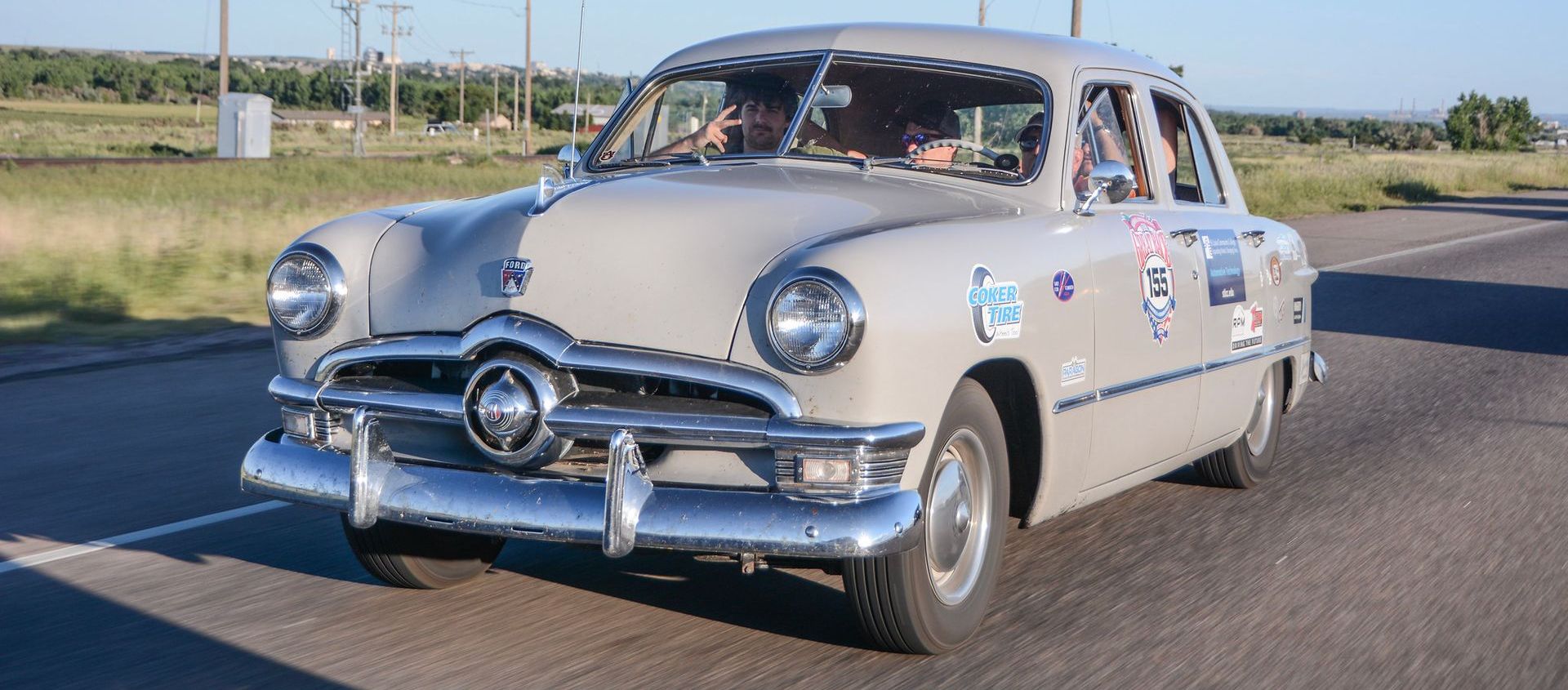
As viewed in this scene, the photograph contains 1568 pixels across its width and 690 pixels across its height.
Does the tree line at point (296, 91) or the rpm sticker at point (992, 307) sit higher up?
the tree line at point (296, 91)

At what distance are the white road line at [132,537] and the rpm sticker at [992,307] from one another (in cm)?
252

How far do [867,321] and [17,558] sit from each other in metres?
2.96

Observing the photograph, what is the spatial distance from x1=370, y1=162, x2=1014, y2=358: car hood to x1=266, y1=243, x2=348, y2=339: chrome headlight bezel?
89 mm

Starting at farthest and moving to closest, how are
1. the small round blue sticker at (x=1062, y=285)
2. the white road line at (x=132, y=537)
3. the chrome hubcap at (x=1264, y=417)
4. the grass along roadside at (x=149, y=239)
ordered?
the grass along roadside at (x=149, y=239)
the chrome hubcap at (x=1264, y=417)
the white road line at (x=132, y=537)
the small round blue sticker at (x=1062, y=285)

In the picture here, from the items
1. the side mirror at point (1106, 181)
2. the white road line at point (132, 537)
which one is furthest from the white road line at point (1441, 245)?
the white road line at point (132, 537)

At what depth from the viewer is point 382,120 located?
103m

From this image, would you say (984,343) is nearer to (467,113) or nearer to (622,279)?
(622,279)

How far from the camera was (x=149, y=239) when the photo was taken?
16297 millimetres

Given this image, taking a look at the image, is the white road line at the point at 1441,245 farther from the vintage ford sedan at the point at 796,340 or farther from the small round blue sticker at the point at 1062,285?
the small round blue sticker at the point at 1062,285

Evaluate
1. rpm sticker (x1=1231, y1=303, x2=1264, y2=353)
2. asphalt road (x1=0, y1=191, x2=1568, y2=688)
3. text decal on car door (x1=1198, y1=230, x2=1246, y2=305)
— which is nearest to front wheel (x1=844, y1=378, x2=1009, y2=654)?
asphalt road (x1=0, y1=191, x2=1568, y2=688)

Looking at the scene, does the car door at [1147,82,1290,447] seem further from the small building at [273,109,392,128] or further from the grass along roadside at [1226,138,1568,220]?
the small building at [273,109,392,128]

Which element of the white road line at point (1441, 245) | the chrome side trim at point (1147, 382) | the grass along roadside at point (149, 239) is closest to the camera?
the chrome side trim at point (1147, 382)

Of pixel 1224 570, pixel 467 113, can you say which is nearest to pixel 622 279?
pixel 1224 570

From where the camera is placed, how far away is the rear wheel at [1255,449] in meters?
6.18
